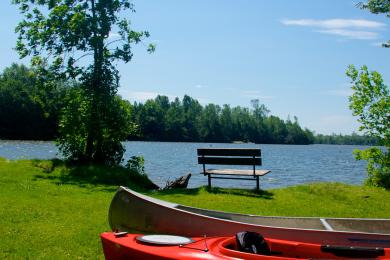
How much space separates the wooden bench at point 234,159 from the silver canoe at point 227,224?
742 centimetres

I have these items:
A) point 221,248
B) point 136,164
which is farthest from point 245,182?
point 221,248

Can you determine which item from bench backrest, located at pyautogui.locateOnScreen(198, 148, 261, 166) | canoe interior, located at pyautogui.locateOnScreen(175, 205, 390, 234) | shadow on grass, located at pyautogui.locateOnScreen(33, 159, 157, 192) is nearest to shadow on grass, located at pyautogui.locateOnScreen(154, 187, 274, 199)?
bench backrest, located at pyautogui.locateOnScreen(198, 148, 261, 166)

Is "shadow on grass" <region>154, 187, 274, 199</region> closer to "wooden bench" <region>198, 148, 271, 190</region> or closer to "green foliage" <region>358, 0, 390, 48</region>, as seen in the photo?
"wooden bench" <region>198, 148, 271, 190</region>

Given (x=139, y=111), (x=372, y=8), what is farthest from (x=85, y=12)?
(x=139, y=111)

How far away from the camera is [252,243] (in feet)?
19.5

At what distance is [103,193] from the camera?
535 inches

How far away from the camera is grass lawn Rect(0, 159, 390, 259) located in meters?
8.03

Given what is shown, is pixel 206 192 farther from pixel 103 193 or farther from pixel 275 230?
pixel 275 230

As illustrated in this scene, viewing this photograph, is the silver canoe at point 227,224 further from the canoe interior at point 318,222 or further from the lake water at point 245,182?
the lake water at point 245,182

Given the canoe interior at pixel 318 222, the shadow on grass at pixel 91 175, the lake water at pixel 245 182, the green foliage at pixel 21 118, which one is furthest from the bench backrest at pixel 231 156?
the green foliage at pixel 21 118

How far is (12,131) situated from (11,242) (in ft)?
250

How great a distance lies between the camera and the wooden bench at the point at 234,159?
49.4ft

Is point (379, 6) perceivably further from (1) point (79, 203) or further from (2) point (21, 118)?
(2) point (21, 118)

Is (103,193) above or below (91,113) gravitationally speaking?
below
